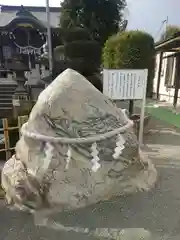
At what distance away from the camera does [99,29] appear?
11.4 m

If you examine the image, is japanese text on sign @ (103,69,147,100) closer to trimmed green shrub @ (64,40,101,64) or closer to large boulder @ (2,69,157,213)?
large boulder @ (2,69,157,213)

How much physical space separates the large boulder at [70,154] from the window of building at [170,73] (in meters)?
9.17

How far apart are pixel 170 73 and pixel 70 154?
10.1 m

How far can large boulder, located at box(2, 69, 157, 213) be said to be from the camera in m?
2.21

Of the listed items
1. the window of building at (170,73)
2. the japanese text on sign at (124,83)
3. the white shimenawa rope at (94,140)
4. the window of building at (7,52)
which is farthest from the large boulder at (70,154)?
the window of building at (7,52)

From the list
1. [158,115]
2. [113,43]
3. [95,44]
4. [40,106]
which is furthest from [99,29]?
[40,106]

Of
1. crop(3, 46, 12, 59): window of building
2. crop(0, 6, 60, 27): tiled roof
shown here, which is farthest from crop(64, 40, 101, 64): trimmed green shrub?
crop(0, 6, 60, 27): tiled roof

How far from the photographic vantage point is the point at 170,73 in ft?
36.2

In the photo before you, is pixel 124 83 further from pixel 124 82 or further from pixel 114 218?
pixel 114 218

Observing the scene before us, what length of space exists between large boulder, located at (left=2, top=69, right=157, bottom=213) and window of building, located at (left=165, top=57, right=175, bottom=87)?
9.17 metres

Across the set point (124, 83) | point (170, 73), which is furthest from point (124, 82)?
point (170, 73)

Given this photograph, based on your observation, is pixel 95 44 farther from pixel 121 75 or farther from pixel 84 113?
pixel 84 113

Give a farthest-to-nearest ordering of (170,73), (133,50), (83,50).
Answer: (170,73), (83,50), (133,50)

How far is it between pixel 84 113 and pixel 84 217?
3.38 ft
